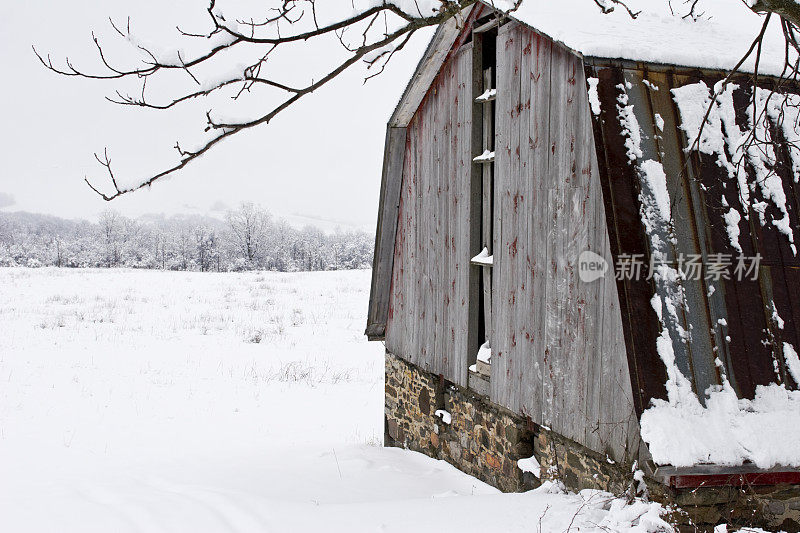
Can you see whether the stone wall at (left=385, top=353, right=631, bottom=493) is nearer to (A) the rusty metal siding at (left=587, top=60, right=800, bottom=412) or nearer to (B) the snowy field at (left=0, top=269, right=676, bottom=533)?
(B) the snowy field at (left=0, top=269, right=676, bottom=533)

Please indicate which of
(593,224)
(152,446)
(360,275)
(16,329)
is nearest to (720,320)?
(593,224)

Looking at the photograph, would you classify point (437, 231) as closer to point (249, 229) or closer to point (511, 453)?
point (511, 453)

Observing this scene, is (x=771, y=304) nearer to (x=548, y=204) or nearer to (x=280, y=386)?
(x=548, y=204)

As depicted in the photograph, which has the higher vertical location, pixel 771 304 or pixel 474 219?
pixel 474 219

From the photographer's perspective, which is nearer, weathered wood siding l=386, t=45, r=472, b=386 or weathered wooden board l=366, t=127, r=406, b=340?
weathered wood siding l=386, t=45, r=472, b=386

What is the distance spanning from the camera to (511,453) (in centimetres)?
520

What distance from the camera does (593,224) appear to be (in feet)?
13.1

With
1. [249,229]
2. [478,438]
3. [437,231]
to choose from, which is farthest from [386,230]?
[249,229]

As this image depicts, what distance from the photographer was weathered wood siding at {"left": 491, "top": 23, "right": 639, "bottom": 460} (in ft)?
12.7

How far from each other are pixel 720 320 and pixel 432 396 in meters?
3.69

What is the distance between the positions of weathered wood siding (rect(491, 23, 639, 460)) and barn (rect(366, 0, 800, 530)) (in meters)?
0.02

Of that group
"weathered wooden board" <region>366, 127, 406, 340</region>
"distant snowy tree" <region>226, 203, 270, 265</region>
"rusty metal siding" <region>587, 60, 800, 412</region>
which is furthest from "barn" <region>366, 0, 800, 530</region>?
"distant snowy tree" <region>226, 203, 270, 265</region>

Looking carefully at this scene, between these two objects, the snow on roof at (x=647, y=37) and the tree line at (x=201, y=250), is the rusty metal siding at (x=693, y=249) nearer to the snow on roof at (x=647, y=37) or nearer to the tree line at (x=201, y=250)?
the snow on roof at (x=647, y=37)

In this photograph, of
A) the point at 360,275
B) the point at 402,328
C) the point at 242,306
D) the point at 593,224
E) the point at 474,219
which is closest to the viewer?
the point at 593,224
